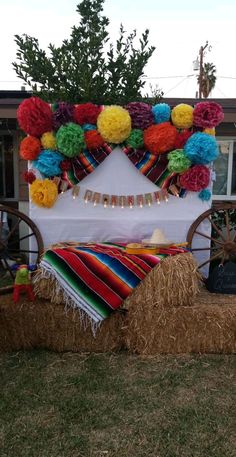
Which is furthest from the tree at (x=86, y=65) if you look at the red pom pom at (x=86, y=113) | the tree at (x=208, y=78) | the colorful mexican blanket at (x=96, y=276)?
the tree at (x=208, y=78)

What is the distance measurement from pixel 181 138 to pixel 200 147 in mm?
244

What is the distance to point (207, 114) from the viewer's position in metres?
3.86

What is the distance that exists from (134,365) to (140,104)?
97.1 inches

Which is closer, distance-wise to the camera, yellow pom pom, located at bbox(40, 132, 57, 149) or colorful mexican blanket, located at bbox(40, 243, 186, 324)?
colorful mexican blanket, located at bbox(40, 243, 186, 324)

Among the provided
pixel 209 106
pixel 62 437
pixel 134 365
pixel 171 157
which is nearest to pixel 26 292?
pixel 134 365

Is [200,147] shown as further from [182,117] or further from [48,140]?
[48,140]

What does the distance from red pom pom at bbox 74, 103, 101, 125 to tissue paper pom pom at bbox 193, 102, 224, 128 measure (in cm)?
101

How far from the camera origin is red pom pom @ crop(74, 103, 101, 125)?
3836mm

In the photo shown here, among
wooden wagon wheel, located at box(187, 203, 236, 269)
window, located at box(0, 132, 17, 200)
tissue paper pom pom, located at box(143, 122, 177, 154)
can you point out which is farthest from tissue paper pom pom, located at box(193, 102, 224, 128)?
window, located at box(0, 132, 17, 200)

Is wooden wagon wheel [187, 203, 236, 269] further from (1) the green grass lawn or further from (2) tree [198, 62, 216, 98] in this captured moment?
(2) tree [198, 62, 216, 98]

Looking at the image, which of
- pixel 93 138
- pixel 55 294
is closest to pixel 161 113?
pixel 93 138

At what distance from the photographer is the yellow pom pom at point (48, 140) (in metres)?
3.86

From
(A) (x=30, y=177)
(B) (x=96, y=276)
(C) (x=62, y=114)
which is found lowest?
(B) (x=96, y=276)

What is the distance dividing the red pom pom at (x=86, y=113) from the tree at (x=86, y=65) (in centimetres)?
43
